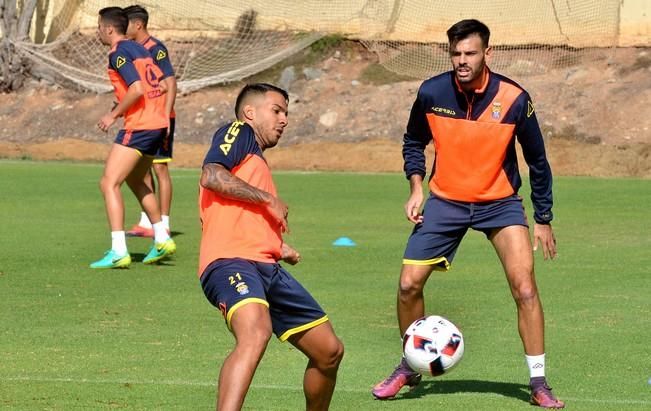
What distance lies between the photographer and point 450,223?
8430mm

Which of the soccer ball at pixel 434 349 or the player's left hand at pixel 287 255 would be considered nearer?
the player's left hand at pixel 287 255

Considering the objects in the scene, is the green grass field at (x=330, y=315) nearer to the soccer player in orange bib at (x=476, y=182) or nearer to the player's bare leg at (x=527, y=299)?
the player's bare leg at (x=527, y=299)

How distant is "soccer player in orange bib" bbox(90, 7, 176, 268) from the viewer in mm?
13438

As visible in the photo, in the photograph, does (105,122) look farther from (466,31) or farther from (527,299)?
(527,299)

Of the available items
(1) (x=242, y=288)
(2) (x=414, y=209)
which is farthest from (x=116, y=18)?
(1) (x=242, y=288)

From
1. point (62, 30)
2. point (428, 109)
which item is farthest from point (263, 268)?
point (62, 30)

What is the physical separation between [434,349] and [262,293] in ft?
5.28

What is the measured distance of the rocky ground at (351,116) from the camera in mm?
29141

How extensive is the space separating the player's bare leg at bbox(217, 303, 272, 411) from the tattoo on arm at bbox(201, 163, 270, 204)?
1.81ft

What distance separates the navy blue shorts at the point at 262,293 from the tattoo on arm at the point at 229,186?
0.31 metres

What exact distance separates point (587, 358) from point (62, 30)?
87.8 feet

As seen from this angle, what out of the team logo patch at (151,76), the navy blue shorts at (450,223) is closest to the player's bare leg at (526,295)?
the navy blue shorts at (450,223)

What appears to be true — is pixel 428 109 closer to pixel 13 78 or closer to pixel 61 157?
pixel 61 157

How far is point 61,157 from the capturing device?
3133 cm
